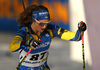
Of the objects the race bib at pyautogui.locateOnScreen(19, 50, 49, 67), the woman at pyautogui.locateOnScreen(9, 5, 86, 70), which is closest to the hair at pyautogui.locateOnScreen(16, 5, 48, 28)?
the woman at pyautogui.locateOnScreen(9, 5, 86, 70)

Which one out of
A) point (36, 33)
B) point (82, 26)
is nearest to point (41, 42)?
point (36, 33)

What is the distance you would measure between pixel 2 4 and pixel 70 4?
1.71 metres

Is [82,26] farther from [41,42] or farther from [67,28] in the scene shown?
[67,28]

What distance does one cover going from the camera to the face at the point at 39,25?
1.76 meters

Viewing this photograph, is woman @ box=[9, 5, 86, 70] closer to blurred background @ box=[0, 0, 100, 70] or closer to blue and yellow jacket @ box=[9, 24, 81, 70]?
blue and yellow jacket @ box=[9, 24, 81, 70]

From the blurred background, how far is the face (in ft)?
4.42

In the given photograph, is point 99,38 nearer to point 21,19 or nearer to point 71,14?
point 71,14

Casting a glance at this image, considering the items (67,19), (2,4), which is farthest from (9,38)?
(67,19)

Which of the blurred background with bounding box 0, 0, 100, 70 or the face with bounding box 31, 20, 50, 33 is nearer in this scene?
the face with bounding box 31, 20, 50, 33

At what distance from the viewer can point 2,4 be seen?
178 inches

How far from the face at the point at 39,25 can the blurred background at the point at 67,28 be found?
1.35 m

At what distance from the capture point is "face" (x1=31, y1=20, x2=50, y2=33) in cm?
176

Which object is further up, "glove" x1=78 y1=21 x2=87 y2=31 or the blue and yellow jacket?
"glove" x1=78 y1=21 x2=87 y2=31

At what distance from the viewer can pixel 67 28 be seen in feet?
12.5
